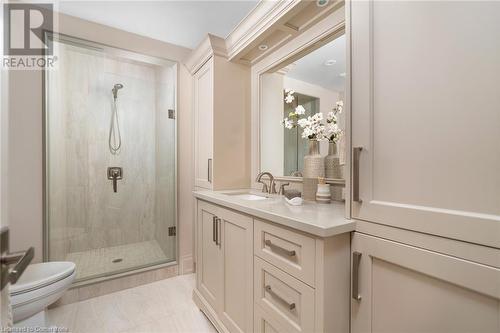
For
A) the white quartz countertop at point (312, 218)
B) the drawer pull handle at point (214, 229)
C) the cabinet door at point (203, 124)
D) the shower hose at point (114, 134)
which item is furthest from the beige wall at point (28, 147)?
the white quartz countertop at point (312, 218)

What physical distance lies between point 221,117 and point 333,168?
106cm

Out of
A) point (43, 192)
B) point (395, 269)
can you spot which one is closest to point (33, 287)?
point (43, 192)

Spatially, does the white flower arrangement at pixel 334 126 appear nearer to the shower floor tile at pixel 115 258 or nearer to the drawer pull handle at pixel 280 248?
the drawer pull handle at pixel 280 248

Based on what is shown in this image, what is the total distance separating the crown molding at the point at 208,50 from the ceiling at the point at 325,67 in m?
0.68

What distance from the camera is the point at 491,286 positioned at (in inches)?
25.5

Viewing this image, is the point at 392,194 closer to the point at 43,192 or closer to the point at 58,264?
the point at 58,264

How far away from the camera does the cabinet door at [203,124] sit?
2.07m

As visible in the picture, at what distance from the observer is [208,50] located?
202 cm

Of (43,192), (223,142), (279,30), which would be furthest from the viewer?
(223,142)

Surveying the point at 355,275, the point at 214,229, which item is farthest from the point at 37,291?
the point at 355,275

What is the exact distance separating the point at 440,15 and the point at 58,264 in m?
2.52

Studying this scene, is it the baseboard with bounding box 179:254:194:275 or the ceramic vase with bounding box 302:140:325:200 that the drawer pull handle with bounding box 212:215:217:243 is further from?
the baseboard with bounding box 179:254:194:275

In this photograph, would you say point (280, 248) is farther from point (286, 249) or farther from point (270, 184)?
point (270, 184)

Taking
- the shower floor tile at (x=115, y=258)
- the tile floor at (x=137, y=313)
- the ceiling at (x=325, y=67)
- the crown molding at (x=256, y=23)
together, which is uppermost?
the crown molding at (x=256, y=23)
